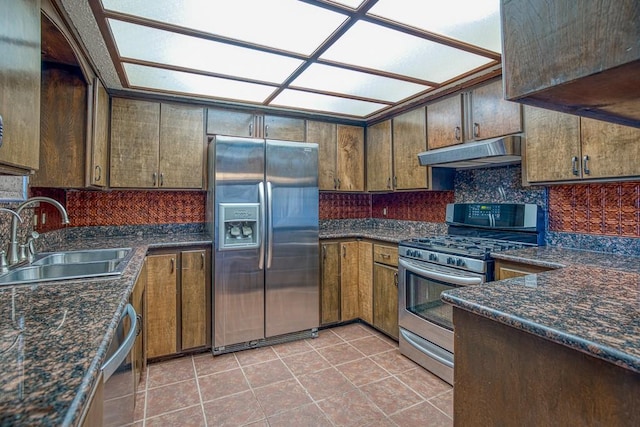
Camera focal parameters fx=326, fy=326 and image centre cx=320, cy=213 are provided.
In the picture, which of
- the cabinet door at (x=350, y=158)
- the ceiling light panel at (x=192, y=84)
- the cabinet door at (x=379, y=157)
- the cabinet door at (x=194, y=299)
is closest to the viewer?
the ceiling light panel at (x=192, y=84)

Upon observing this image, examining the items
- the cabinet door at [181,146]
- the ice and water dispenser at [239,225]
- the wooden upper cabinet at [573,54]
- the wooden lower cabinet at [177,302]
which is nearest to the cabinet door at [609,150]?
the wooden upper cabinet at [573,54]

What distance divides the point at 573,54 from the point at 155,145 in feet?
9.80

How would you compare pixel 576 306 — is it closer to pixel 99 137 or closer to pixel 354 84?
pixel 354 84

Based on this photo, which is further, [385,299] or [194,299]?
[385,299]

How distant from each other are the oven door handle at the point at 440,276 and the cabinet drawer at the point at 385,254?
0.53ft

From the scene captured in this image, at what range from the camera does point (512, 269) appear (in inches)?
78.4

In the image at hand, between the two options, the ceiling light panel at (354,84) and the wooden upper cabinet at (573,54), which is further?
the ceiling light panel at (354,84)

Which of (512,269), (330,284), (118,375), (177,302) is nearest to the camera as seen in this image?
(118,375)

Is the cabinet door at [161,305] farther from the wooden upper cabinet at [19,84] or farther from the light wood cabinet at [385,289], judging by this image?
the light wood cabinet at [385,289]

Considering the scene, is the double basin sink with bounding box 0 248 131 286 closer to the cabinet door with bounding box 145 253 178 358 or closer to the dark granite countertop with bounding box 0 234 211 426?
the dark granite countertop with bounding box 0 234 211 426

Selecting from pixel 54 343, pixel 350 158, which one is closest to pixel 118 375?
pixel 54 343

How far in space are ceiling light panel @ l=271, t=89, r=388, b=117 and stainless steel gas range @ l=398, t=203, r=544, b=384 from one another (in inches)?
53.3

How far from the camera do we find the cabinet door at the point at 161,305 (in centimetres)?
259

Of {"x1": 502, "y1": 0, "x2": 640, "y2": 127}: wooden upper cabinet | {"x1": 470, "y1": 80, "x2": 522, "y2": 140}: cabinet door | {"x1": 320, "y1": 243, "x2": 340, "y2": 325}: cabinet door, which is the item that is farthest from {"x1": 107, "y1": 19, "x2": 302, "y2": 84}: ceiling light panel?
{"x1": 320, "y1": 243, "x2": 340, "y2": 325}: cabinet door
